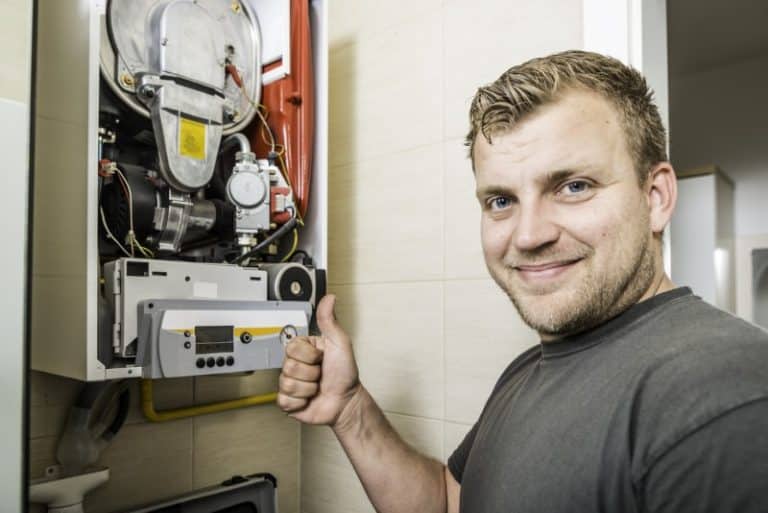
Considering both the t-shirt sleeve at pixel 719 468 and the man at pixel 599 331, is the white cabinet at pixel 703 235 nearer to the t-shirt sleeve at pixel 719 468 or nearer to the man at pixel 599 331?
the man at pixel 599 331

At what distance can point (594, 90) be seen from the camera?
74 cm

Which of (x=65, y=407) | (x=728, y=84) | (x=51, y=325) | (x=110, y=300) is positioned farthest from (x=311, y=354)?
(x=728, y=84)

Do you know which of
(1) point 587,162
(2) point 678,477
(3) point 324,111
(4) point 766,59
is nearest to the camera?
(2) point 678,477

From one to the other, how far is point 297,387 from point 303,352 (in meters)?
0.07

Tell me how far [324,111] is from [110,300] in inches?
26.1

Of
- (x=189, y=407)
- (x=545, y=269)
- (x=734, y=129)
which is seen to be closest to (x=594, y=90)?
(x=545, y=269)

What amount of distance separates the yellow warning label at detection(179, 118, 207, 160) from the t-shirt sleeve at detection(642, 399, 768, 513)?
37.2 inches

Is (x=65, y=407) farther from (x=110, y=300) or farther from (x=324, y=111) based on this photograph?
(x=324, y=111)

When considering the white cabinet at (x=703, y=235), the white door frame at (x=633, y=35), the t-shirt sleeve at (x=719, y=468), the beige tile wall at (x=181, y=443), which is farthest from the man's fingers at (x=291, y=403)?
the white cabinet at (x=703, y=235)

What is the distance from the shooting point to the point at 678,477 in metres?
0.51

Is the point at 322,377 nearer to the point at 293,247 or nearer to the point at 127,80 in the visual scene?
the point at 293,247

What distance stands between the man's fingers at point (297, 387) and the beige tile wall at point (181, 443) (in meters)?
0.53

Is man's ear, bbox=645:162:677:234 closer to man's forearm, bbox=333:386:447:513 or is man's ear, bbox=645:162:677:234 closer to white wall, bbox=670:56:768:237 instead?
man's forearm, bbox=333:386:447:513

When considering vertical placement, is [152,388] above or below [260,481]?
above
